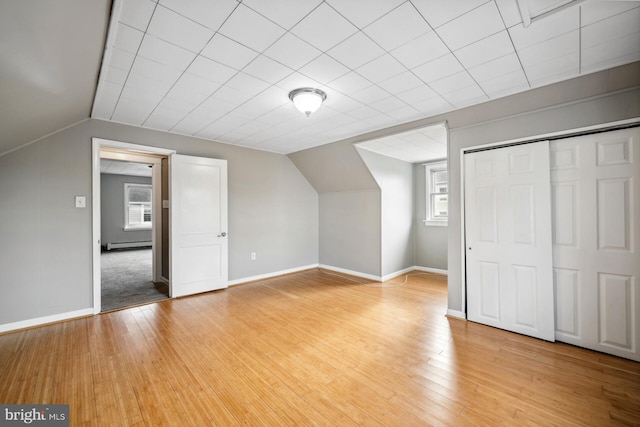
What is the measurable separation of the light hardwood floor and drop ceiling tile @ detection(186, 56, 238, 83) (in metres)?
2.55

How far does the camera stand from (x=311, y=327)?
2.98 meters

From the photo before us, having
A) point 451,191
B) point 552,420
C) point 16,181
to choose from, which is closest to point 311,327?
point 552,420

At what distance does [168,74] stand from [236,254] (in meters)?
3.14

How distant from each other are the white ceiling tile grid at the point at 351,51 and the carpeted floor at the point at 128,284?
2615 millimetres

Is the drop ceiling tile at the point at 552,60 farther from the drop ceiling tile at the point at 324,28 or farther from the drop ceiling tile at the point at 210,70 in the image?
the drop ceiling tile at the point at 210,70

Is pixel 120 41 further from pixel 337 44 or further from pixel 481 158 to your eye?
pixel 481 158

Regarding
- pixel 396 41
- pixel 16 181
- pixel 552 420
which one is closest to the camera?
pixel 552 420

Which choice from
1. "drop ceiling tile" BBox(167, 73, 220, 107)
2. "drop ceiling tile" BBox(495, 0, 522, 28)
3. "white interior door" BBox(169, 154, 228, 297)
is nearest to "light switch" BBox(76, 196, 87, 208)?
"white interior door" BBox(169, 154, 228, 297)

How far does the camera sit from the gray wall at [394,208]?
4.88 meters

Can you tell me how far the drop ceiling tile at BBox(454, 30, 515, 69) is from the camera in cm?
185

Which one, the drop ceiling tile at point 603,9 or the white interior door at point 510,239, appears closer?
the drop ceiling tile at point 603,9

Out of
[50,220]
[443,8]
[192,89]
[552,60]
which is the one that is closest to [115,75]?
[192,89]

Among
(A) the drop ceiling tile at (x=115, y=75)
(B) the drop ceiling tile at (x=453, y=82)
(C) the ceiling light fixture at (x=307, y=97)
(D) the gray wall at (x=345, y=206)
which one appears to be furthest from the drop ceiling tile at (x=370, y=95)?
(A) the drop ceiling tile at (x=115, y=75)

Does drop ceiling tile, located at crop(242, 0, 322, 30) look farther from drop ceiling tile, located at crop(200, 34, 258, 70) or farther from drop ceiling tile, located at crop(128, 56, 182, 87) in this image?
drop ceiling tile, located at crop(128, 56, 182, 87)
